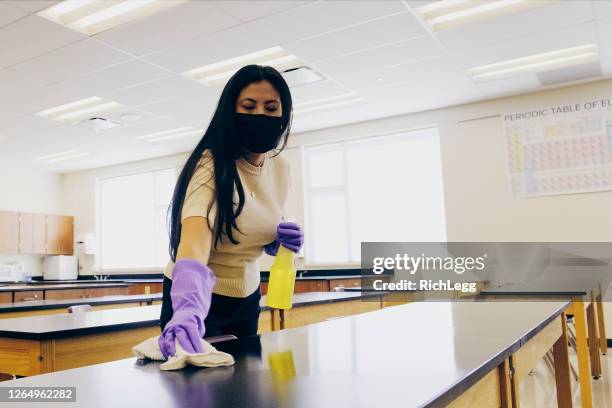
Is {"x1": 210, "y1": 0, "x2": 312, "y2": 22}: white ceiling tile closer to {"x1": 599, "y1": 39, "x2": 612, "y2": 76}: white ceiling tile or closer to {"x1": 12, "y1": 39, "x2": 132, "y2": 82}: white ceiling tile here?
{"x1": 12, "y1": 39, "x2": 132, "y2": 82}: white ceiling tile

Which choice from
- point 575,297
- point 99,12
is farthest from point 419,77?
point 575,297

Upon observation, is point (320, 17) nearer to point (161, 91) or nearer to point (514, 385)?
point (161, 91)

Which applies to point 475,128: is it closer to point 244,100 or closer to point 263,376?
point 244,100

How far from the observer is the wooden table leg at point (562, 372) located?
217cm

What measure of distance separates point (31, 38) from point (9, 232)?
5.26 meters

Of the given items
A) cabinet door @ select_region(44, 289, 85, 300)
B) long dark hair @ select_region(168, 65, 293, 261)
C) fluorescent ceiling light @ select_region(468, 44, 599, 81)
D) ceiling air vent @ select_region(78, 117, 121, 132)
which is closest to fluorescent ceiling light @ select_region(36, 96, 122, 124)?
ceiling air vent @ select_region(78, 117, 121, 132)

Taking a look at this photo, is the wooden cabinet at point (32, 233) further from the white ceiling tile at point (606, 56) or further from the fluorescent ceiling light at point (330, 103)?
the white ceiling tile at point (606, 56)

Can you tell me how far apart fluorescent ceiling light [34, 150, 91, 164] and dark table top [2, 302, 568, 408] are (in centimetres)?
731

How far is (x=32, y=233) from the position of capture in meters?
8.45

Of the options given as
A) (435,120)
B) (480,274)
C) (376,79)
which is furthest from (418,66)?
(480,274)

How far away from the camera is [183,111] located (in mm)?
5824

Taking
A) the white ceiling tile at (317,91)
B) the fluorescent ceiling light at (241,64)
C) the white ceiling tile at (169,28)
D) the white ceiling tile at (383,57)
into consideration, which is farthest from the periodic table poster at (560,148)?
the white ceiling tile at (169,28)

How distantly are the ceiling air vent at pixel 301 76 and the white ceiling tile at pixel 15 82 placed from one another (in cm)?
219

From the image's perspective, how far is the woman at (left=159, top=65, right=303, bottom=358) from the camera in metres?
1.08
